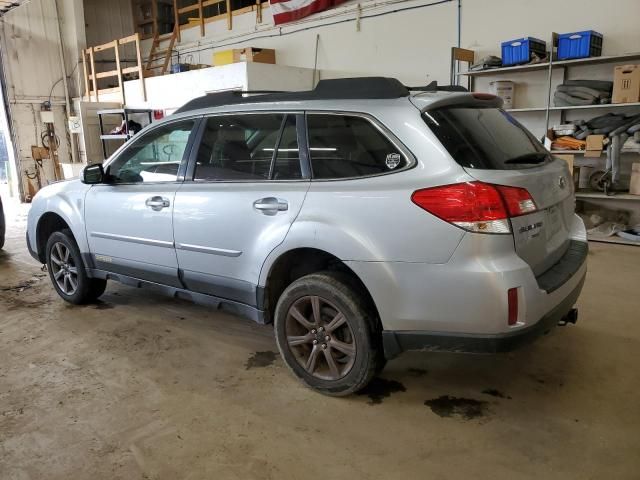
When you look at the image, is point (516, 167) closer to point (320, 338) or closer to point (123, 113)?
point (320, 338)

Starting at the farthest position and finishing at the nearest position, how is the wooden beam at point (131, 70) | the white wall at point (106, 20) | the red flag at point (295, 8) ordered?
1. the white wall at point (106, 20)
2. the wooden beam at point (131, 70)
3. the red flag at point (295, 8)

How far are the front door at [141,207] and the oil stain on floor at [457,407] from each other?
1.68 meters

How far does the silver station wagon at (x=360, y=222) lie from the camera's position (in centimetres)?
199

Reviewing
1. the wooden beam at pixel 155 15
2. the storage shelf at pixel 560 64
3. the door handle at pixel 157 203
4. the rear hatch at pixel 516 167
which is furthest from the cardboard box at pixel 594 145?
the wooden beam at pixel 155 15

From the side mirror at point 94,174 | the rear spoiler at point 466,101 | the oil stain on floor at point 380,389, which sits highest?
the rear spoiler at point 466,101

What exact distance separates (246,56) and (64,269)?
17.8 feet

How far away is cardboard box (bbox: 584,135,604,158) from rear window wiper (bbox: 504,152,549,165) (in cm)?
357

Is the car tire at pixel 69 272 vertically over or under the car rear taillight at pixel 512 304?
under

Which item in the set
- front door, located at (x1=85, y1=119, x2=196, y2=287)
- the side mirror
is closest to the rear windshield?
front door, located at (x1=85, y1=119, x2=196, y2=287)

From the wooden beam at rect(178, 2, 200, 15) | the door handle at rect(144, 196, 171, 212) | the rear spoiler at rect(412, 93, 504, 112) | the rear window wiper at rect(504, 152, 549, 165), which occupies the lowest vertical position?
the door handle at rect(144, 196, 171, 212)

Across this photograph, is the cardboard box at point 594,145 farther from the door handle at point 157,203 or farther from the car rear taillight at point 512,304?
the door handle at point 157,203

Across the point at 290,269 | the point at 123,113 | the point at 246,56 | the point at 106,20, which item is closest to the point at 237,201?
the point at 290,269

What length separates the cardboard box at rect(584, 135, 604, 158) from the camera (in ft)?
18.1

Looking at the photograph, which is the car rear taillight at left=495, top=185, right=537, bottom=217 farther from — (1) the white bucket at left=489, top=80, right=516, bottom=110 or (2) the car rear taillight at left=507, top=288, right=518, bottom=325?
(1) the white bucket at left=489, top=80, right=516, bottom=110
